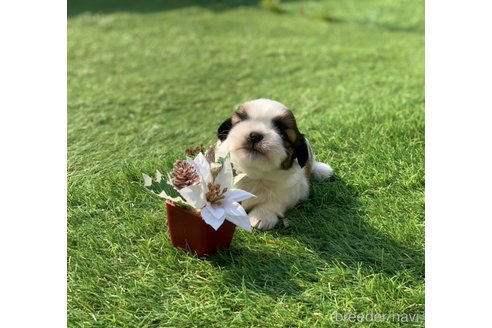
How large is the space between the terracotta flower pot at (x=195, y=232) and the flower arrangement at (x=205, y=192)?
24mm

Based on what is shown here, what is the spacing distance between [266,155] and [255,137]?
0.34 ft

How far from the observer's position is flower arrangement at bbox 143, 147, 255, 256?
240 cm

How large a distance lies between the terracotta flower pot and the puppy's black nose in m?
0.41

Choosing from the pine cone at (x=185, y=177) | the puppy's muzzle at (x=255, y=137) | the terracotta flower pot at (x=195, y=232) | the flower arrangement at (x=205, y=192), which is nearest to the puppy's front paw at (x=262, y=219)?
the terracotta flower pot at (x=195, y=232)

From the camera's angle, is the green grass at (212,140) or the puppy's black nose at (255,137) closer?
the green grass at (212,140)

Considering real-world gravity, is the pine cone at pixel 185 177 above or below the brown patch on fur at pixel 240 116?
below

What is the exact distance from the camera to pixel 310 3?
977 centimetres

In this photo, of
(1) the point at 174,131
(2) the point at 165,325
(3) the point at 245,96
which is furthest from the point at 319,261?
(3) the point at 245,96

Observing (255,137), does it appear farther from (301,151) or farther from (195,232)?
(195,232)

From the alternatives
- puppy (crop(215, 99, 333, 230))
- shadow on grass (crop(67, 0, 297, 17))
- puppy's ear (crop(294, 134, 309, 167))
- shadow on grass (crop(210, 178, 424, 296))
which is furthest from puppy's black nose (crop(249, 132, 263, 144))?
shadow on grass (crop(67, 0, 297, 17))

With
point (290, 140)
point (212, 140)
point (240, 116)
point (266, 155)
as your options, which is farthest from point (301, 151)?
point (212, 140)

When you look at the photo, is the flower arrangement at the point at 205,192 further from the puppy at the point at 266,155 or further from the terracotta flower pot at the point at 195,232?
the puppy at the point at 266,155

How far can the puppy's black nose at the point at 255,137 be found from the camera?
263 centimetres

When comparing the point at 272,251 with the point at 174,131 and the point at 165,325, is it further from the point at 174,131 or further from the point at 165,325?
the point at 174,131
